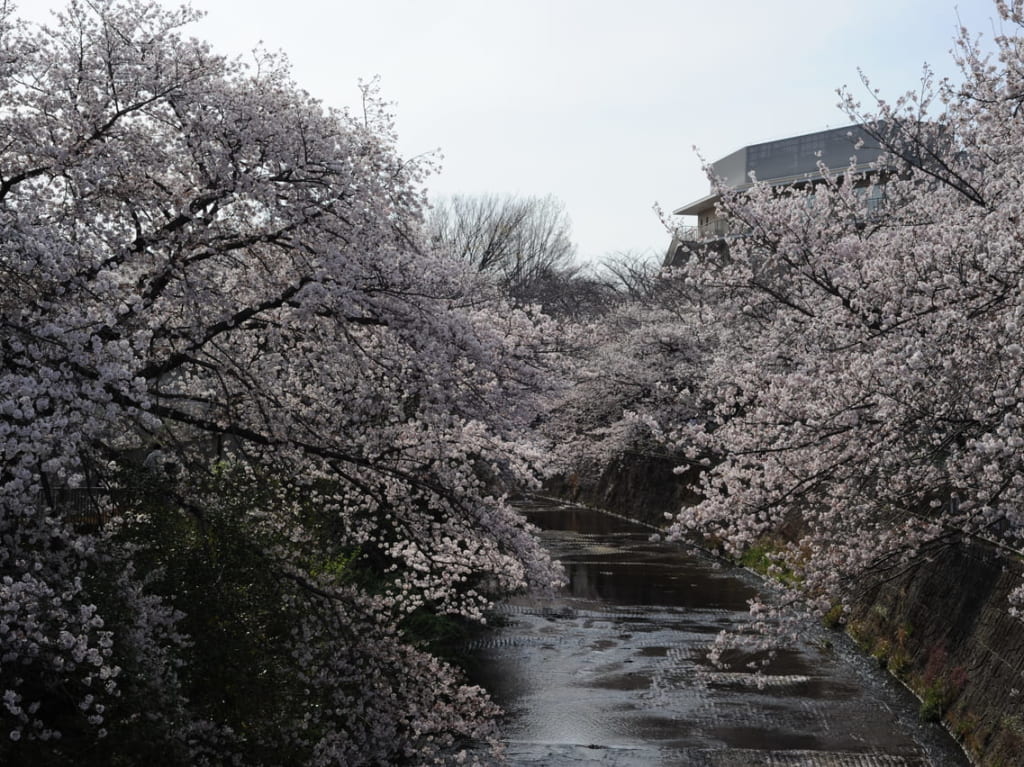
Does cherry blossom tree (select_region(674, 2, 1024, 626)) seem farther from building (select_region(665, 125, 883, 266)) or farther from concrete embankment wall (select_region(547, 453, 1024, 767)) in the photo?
building (select_region(665, 125, 883, 266))

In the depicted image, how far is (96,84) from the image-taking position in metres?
9.06

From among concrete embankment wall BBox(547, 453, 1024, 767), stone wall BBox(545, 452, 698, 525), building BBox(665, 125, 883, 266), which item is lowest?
concrete embankment wall BBox(547, 453, 1024, 767)

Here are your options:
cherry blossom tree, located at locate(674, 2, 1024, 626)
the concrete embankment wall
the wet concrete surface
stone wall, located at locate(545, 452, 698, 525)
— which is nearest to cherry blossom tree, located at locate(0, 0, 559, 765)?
cherry blossom tree, located at locate(674, 2, 1024, 626)

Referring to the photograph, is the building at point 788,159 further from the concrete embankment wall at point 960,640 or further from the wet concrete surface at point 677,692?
the concrete embankment wall at point 960,640

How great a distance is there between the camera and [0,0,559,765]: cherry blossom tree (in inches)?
289

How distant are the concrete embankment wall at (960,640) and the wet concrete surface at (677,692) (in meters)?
0.35

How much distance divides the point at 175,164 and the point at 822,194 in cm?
866

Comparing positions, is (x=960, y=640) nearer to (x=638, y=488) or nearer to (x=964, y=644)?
(x=964, y=644)

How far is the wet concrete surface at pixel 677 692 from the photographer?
516 inches

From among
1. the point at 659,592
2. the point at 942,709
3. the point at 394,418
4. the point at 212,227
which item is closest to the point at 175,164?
the point at 212,227

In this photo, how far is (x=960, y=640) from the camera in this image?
14.6 metres

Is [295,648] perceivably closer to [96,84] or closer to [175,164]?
[175,164]

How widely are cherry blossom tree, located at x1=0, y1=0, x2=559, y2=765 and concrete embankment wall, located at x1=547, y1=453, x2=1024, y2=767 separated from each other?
458cm

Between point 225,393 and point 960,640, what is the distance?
33.8 ft
